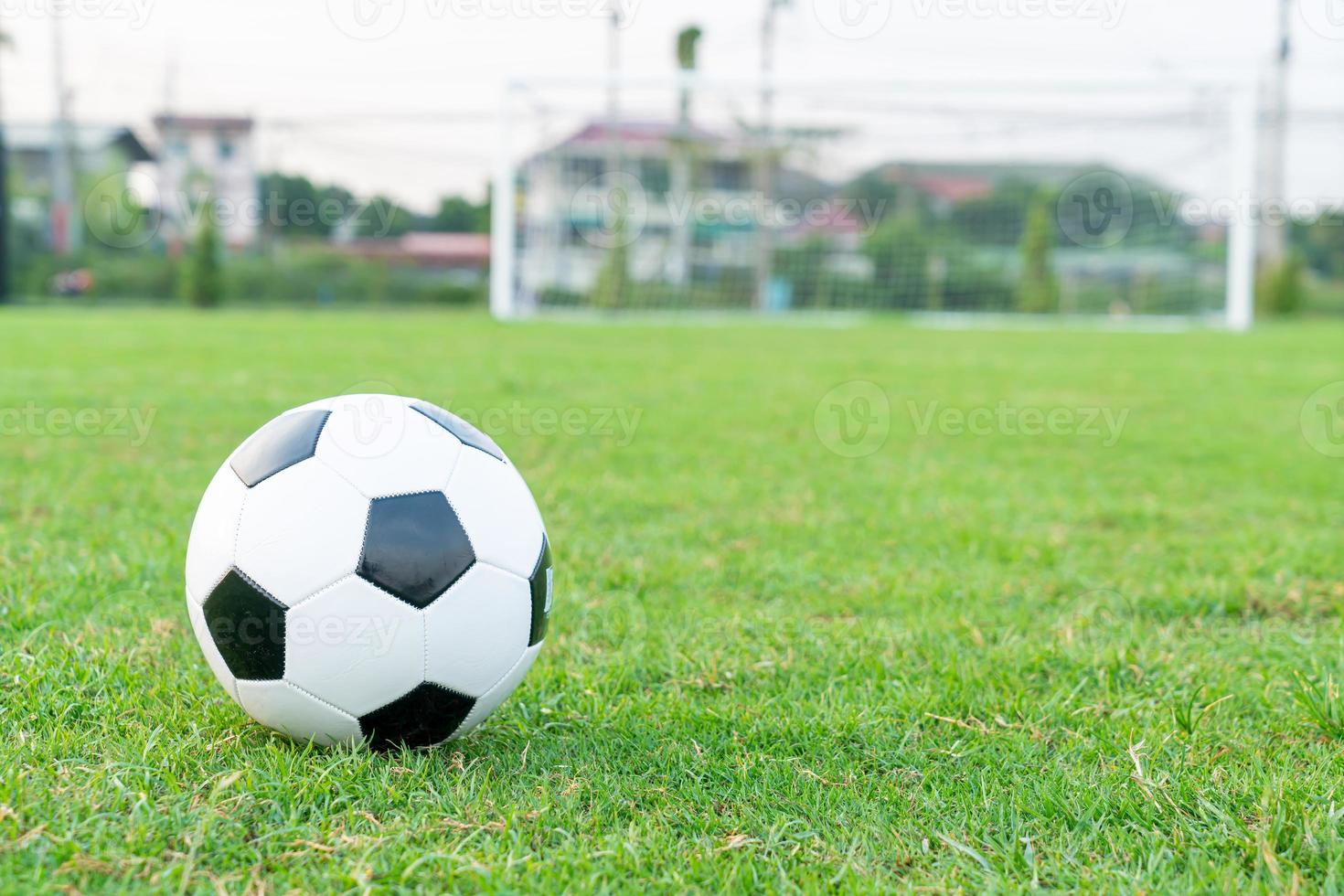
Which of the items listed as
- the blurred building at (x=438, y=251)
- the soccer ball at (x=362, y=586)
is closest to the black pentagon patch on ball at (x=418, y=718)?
the soccer ball at (x=362, y=586)

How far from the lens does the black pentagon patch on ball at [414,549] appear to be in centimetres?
212

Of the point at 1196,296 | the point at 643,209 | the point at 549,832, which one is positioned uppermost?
the point at 643,209

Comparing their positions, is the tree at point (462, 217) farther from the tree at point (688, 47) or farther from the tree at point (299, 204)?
the tree at point (688, 47)

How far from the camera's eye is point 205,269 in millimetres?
25031

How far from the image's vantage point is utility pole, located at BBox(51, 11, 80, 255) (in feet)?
103

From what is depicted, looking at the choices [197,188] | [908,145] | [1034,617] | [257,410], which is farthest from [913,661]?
[197,188]

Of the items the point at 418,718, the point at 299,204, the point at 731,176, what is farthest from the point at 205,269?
the point at 418,718

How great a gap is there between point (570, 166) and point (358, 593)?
21.6 meters

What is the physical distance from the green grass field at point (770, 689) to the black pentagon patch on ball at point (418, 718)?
0.18 ft

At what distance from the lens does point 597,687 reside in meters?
2.59

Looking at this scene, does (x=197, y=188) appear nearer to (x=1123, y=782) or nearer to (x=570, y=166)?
(x=570, y=166)

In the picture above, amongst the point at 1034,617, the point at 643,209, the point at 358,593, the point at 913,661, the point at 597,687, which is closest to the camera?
the point at 358,593

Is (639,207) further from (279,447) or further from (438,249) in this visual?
(279,447)

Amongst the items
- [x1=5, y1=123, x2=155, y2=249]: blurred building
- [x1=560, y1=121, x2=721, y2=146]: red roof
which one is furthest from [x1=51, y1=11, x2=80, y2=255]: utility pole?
[x1=560, y1=121, x2=721, y2=146]: red roof
